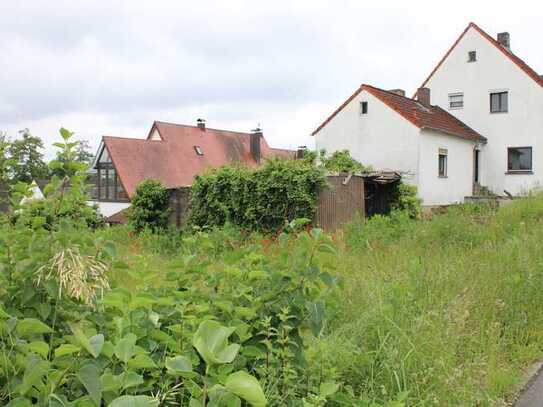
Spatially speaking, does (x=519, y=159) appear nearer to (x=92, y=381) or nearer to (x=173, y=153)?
(x=173, y=153)

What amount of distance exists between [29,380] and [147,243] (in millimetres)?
13531

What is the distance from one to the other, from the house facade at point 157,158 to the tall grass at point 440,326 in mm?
24712

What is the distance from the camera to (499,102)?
25297 millimetres

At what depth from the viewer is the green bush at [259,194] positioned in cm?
1368

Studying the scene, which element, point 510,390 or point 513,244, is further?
point 513,244

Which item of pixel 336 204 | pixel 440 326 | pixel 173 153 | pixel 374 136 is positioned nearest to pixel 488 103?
pixel 374 136

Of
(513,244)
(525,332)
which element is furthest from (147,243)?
(525,332)

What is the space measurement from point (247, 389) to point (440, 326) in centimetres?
278

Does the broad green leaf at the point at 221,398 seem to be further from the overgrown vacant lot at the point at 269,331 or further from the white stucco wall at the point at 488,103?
the white stucco wall at the point at 488,103

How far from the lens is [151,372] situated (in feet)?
6.09

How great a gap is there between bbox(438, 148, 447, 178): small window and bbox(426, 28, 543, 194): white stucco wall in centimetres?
417

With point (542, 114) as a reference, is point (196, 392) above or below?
below

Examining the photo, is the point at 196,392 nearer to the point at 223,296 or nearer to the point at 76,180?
the point at 223,296

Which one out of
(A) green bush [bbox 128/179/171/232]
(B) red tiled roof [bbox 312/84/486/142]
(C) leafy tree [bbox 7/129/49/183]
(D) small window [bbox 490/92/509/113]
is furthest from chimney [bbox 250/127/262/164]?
(C) leafy tree [bbox 7/129/49/183]
